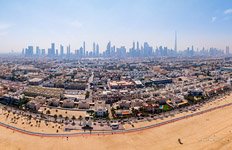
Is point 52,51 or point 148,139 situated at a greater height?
point 52,51

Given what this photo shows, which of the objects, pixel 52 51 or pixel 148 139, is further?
pixel 52 51

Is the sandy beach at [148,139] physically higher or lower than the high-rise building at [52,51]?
lower

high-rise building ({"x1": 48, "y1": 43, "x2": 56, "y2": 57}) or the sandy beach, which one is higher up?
high-rise building ({"x1": 48, "y1": 43, "x2": 56, "y2": 57})

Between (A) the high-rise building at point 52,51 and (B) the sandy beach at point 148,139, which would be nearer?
(B) the sandy beach at point 148,139

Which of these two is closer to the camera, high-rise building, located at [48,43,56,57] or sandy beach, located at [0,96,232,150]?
sandy beach, located at [0,96,232,150]

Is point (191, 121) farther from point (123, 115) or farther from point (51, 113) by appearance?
point (51, 113)

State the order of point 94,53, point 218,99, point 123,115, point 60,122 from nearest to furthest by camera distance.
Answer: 1. point 60,122
2. point 123,115
3. point 218,99
4. point 94,53

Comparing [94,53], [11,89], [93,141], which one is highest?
[94,53]

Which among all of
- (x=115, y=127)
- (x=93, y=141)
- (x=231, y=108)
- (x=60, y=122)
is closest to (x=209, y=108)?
A: (x=231, y=108)
